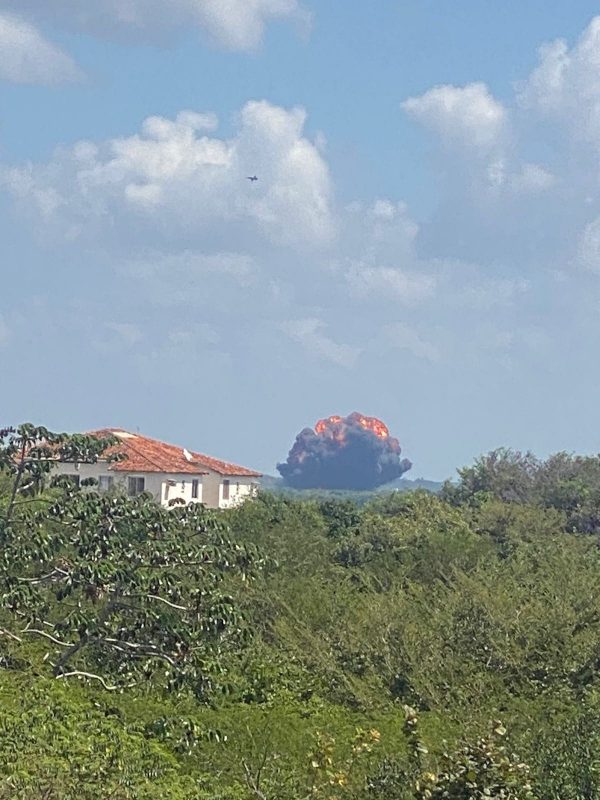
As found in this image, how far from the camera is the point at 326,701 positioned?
72.8ft

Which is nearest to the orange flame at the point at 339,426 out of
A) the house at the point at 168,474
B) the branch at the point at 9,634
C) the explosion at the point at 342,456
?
the explosion at the point at 342,456

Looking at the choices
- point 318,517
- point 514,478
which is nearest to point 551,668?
point 318,517

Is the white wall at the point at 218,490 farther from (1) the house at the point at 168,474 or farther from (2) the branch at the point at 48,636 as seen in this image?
(2) the branch at the point at 48,636

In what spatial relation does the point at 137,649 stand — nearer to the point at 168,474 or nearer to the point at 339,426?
the point at 168,474

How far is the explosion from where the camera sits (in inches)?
7175

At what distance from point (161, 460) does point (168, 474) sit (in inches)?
56.9

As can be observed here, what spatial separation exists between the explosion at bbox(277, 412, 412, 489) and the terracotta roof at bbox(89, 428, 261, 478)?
120m

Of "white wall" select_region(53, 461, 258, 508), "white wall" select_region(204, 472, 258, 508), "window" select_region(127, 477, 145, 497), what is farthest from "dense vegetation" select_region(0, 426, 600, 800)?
"white wall" select_region(204, 472, 258, 508)

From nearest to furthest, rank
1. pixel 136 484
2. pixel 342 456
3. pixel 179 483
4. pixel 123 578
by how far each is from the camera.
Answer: pixel 123 578 < pixel 136 484 < pixel 179 483 < pixel 342 456

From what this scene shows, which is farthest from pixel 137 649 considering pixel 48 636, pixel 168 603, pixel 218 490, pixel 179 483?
pixel 218 490

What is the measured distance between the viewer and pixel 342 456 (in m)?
183

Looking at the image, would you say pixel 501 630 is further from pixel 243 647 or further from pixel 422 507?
pixel 422 507

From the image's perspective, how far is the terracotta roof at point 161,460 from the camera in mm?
52625

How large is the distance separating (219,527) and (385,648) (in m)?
4.28
